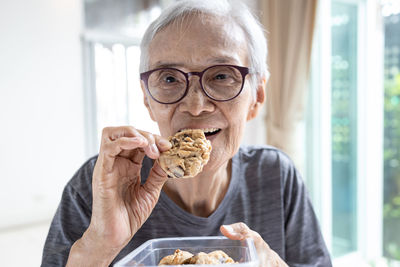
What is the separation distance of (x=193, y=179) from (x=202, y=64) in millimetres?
406

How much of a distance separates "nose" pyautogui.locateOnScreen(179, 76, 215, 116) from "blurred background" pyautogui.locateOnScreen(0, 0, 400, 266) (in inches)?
53.2

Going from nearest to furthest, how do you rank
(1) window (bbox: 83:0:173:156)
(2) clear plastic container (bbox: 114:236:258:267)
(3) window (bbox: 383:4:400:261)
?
(2) clear plastic container (bbox: 114:236:258:267), (1) window (bbox: 83:0:173:156), (3) window (bbox: 383:4:400:261)

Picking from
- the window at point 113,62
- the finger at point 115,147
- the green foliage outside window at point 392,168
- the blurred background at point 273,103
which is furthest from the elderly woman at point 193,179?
the green foliage outside window at point 392,168

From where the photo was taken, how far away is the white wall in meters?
2.46

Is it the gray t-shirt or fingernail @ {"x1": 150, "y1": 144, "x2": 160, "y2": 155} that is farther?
the gray t-shirt

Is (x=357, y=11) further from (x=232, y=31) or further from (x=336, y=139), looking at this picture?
(x=232, y=31)

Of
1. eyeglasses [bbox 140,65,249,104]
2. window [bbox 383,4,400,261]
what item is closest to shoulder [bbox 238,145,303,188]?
eyeglasses [bbox 140,65,249,104]

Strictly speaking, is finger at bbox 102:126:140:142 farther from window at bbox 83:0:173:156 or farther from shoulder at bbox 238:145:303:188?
window at bbox 83:0:173:156

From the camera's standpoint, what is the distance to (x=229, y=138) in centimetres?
115

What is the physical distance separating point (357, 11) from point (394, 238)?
7.23 feet

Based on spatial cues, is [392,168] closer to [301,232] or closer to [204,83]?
[301,232]

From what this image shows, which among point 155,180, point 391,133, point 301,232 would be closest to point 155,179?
point 155,180

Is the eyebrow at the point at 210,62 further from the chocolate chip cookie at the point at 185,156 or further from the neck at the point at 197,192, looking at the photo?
the neck at the point at 197,192

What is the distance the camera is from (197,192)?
4.18 ft
